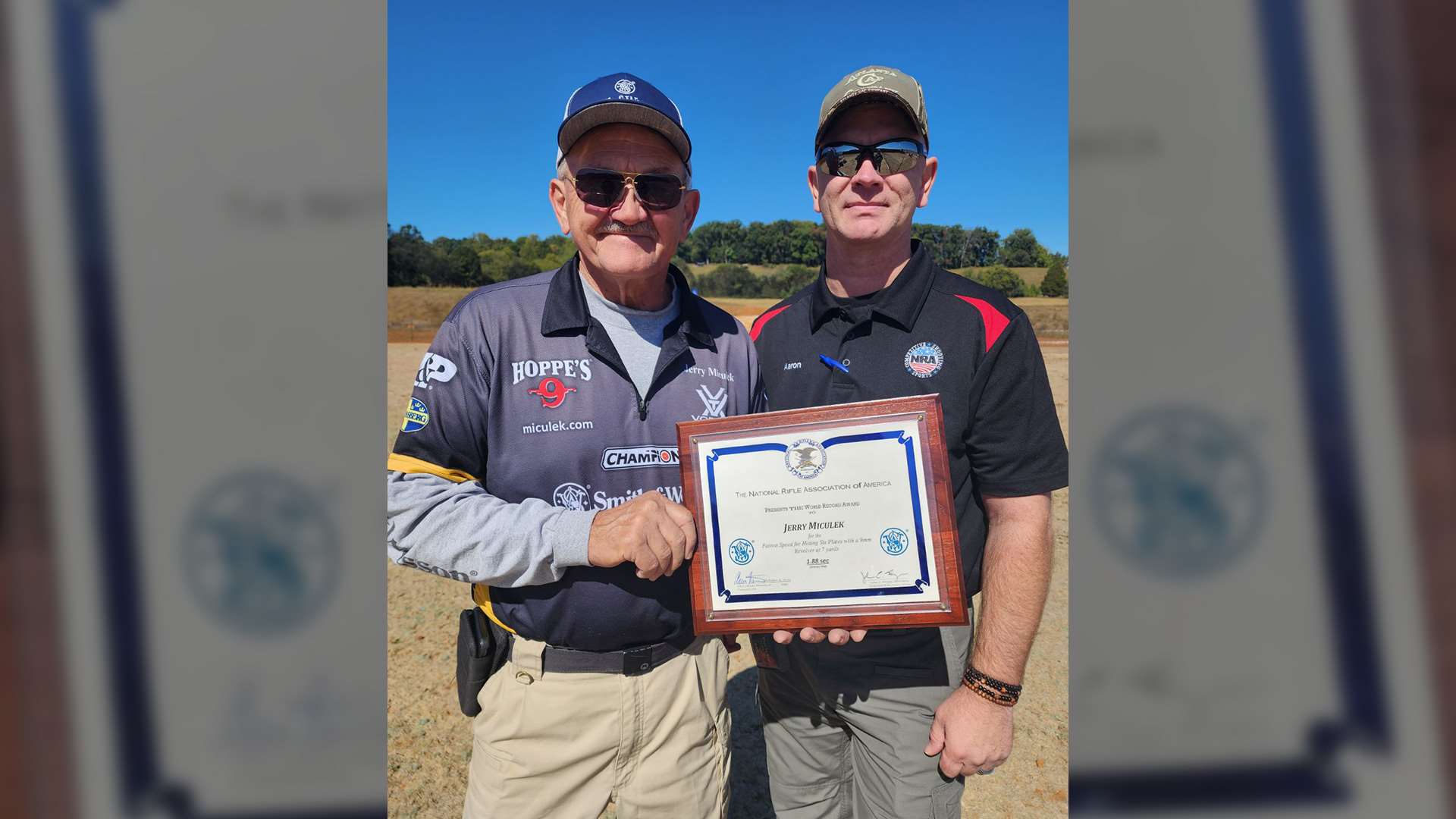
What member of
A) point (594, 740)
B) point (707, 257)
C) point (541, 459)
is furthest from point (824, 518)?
point (707, 257)

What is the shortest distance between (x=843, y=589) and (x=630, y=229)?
1.27m

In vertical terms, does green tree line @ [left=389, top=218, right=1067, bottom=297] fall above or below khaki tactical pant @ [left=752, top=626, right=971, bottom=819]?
above

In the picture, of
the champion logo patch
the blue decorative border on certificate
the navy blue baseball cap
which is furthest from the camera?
the champion logo patch

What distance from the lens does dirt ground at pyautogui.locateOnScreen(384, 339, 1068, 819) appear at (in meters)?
Result: 3.38

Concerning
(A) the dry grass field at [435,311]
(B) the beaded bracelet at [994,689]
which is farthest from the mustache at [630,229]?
A: (A) the dry grass field at [435,311]

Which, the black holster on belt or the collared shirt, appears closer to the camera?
the collared shirt

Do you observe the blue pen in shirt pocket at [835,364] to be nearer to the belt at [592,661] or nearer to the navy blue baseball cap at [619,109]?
the navy blue baseball cap at [619,109]

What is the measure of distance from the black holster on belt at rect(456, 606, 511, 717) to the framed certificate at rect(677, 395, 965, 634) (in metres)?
0.69

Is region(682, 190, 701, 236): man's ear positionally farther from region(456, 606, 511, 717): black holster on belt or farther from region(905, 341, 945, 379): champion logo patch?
region(456, 606, 511, 717): black holster on belt

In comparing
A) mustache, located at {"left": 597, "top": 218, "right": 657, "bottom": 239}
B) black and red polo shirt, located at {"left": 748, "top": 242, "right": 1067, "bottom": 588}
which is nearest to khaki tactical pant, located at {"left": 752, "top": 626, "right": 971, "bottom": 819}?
black and red polo shirt, located at {"left": 748, "top": 242, "right": 1067, "bottom": 588}

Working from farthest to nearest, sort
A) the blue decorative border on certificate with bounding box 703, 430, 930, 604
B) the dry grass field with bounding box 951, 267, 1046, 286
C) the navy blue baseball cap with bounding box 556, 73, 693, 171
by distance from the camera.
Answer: the dry grass field with bounding box 951, 267, 1046, 286
the navy blue baseball cap with bounding box 556, 73, 693, 171
the blue decorative border on certificate with bounding box 703, 430, 930, 604

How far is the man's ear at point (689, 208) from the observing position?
203cm
